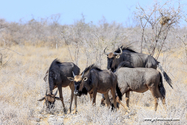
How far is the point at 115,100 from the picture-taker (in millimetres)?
7043

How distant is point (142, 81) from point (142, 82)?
3cm

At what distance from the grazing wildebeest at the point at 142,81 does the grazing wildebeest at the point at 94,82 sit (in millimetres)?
364

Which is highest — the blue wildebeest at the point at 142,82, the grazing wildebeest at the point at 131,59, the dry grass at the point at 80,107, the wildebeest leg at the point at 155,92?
the grazing wildebeest at the point at 131,59

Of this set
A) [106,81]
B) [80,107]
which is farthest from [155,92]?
[80,107]

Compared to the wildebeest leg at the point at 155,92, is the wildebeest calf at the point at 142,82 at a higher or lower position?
higher

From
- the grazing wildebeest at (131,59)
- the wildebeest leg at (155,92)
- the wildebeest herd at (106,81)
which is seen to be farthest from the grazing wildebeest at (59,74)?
the wildebeest leg at (155,92)

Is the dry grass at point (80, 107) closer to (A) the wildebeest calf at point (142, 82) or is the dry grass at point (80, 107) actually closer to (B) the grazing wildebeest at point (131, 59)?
(A) the wildebeest calf at point (142, 82)

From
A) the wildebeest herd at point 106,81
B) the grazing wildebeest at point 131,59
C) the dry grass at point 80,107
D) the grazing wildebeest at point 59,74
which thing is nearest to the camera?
the dry grass at point 80,107

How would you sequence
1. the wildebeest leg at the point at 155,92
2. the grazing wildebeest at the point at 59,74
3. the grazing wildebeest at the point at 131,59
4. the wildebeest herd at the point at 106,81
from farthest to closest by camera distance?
the grazing wildebeest at the point at 131,59 < the grazing wildebeest at the point at 59,74 < the wildebeest leg at the point at 155,92 < the wildebeest herd at the point at 106,81

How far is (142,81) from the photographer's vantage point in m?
7.12

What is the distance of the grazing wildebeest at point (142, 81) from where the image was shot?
707cm

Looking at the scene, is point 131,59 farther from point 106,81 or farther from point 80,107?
point 80,107

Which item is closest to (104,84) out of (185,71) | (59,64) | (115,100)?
(115,100)

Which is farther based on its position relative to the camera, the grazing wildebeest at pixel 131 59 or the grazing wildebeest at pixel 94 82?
the grazing wildebeest at pixel 131 59
